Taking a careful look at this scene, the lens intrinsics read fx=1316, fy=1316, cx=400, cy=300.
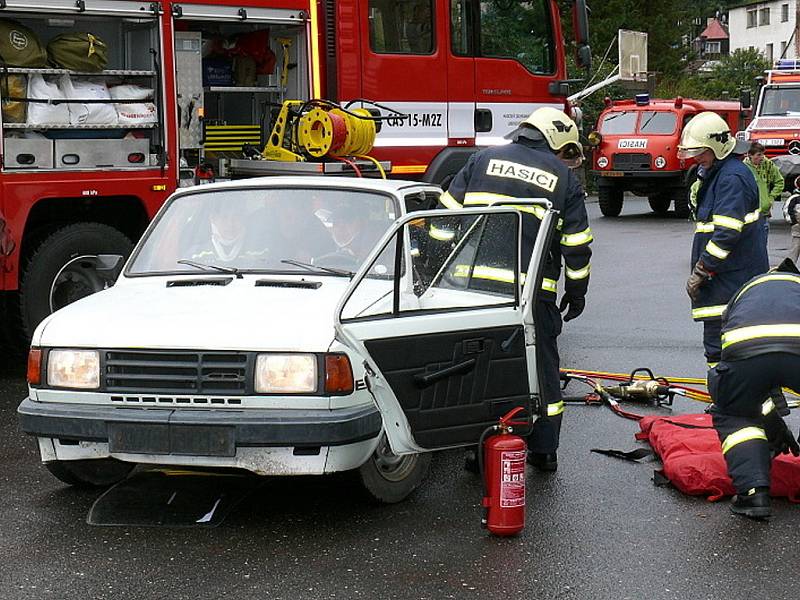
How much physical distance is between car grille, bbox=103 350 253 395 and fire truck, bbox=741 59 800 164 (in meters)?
18.6

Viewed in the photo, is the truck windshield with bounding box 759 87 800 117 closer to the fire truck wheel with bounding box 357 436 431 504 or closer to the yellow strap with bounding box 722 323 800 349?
the yellow strap with bounding box 722 323 800 349

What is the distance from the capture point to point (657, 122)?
25.9m

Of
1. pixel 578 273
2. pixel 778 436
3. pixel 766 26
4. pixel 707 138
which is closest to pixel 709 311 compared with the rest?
pixel 707 138

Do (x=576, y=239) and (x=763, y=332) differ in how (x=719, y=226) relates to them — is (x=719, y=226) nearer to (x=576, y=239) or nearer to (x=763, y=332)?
(x=576, y=239)

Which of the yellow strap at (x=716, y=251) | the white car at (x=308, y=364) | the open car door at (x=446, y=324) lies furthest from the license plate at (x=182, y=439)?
the yellow strap at (x=716, y=251)

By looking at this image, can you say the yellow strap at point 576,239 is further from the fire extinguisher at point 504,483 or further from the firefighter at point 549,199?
the fire extinguisher at point 504,483

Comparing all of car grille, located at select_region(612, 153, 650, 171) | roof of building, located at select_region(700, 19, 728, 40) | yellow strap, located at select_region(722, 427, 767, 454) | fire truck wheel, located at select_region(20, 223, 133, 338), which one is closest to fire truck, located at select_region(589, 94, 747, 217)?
car grille, located at select_region(612, 153, 650, 171)

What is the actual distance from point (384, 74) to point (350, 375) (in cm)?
597

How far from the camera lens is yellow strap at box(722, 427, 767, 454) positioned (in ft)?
18.5

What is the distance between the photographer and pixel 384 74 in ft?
35.4

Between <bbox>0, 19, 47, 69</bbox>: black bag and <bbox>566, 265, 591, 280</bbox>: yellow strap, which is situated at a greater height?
<bbox>0, 19, 47, 69</bbox>: black bag

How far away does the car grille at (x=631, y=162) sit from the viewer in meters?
25.0

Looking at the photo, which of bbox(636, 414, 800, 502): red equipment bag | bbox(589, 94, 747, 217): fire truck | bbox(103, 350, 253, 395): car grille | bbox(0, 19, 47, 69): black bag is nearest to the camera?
bbox(103, 350, 253, 395): car grille

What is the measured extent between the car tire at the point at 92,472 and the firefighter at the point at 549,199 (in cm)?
197
